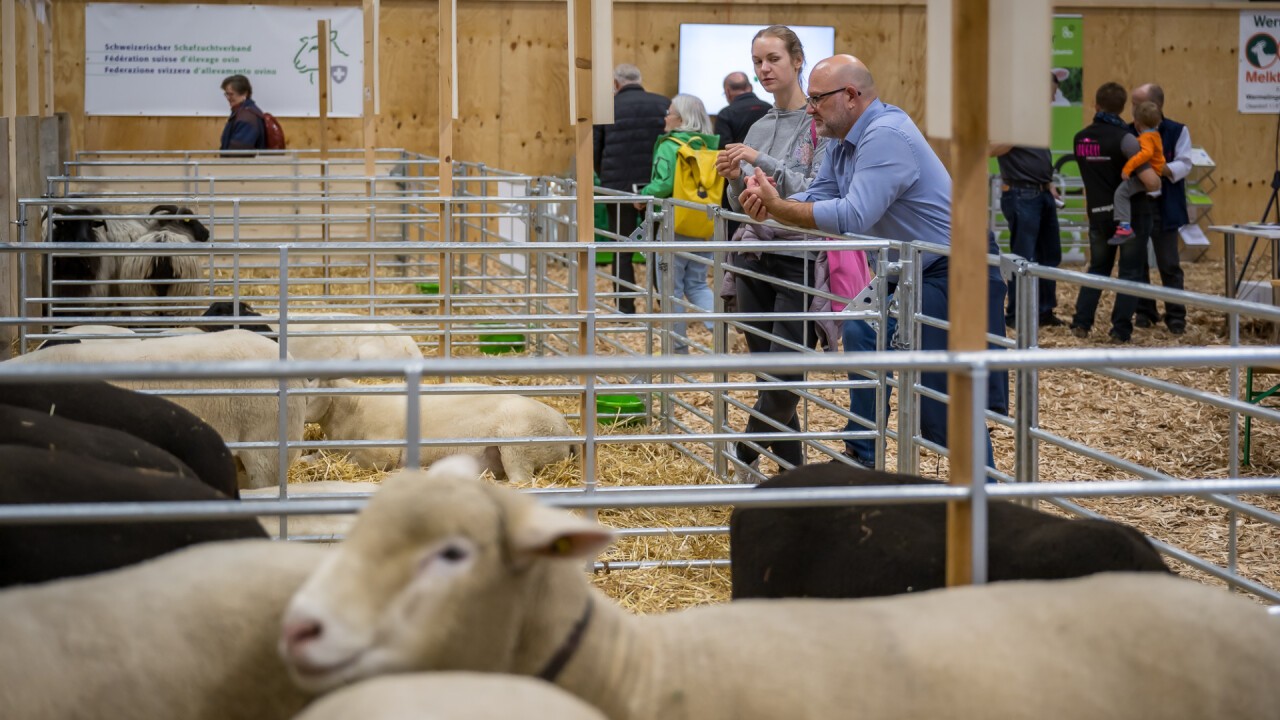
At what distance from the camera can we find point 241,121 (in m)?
14.1

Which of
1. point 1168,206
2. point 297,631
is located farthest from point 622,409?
point 1168,206

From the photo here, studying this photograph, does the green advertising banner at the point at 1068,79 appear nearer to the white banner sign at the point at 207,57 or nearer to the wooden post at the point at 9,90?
the white banner sign at the point at 207,57

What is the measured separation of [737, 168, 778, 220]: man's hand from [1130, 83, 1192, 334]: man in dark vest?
665 centimetres

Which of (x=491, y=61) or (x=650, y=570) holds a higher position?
(x=491, y=61)

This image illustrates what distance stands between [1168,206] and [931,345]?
6.95 metres

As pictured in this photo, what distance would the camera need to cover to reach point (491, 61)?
16.1 metres

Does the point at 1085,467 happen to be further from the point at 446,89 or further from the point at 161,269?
the point at 161,269

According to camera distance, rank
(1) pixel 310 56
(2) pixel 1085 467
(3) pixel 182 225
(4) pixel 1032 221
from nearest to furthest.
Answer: (2) pixel 1085 467 → (3) pixel 182 225 → (4) pixel 1032 221 → (1) pixel 310 56

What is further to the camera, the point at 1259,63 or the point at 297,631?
the point at 1259,63

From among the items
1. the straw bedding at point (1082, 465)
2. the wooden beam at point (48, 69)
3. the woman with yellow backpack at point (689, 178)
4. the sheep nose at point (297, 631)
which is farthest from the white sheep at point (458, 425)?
the wooden beam at point (48, 69)

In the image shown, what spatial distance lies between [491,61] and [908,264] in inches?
468

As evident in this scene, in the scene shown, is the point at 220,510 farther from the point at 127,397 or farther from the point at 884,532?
the point at 127,397

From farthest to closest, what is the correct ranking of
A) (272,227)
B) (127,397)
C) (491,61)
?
(491,61)
(272,227)
(127,397)

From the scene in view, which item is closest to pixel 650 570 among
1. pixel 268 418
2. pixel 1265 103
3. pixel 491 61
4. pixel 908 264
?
pixel 908 264
